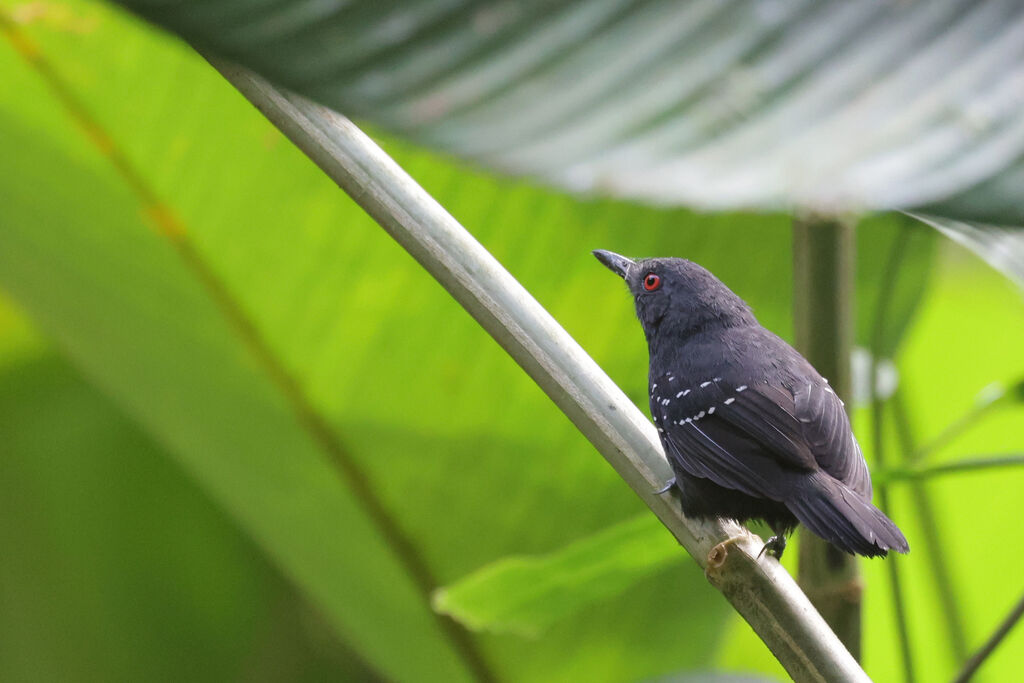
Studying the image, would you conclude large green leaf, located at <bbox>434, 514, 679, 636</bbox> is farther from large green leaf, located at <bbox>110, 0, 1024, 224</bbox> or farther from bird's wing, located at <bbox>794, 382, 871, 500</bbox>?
large green leaf, located at <bbox>110, 0, 1024, 224</bbox>

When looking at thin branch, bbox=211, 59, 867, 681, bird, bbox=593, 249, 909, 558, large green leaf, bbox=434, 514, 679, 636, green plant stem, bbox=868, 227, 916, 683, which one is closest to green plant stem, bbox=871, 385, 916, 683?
green plant stem, bbox=868, 227, 916, 683

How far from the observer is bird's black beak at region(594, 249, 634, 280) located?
3.92 feet

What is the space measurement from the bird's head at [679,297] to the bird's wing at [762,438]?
162 mm

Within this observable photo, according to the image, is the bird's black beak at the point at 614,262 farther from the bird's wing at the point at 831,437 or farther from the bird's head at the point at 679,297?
the bird's wing at the point at 831,437

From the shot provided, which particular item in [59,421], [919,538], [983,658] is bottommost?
[919,538]

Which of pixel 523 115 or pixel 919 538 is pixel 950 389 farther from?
pixel 523 115

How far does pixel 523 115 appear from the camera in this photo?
1.84 feet

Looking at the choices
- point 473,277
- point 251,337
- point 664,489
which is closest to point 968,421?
point 664,489

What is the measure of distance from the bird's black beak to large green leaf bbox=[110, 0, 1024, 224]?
62 cm

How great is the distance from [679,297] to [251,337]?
56 cm

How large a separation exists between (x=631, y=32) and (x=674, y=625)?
3.83ft

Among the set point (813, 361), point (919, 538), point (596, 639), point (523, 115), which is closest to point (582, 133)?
point (523, 115)

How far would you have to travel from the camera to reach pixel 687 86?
1.86 ft

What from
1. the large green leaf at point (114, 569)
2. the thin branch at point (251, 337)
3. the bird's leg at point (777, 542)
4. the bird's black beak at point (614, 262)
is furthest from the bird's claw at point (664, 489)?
the large green leaf at point (114, 569)
